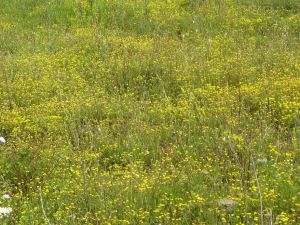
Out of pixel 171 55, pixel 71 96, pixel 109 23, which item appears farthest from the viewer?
pixel 109 23

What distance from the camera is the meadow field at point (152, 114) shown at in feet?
15.1

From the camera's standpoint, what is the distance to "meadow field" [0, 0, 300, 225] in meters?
4.59

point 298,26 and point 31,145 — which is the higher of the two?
point 298,26

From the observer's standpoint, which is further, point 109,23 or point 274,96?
point 109,23

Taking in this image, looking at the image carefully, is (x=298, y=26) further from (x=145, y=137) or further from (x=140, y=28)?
(x=145, y=137)

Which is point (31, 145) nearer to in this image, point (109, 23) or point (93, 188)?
point (93, 188)

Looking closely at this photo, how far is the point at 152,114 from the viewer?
6.52 metres

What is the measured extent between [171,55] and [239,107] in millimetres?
2028

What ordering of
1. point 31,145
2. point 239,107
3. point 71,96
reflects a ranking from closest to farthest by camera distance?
point 31,145 < point 239,107 < point 71,96

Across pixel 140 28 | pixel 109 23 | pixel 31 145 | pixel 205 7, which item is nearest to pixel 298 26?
pixel 205 7

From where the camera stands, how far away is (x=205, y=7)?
10383 millimetres

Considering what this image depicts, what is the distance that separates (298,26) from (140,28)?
2787mm

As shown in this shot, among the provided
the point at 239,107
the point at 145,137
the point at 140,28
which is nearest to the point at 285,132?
the point at 239,107

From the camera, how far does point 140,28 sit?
9680mm
